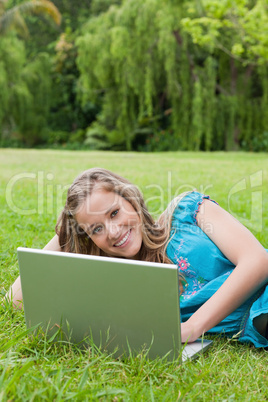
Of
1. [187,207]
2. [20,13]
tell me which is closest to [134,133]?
[20,13]

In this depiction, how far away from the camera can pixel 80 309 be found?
1.42 metres

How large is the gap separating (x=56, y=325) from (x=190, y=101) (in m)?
11.2

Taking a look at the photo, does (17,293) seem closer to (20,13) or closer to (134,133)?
(134,133)

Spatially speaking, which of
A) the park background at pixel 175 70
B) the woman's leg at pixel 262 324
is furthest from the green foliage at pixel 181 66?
the woman's leg at pixel 262 324

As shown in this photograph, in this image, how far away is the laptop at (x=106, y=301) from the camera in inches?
49.7

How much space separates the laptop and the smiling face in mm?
340

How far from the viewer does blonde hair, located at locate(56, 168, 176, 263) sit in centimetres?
176

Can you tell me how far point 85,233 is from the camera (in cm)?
A: 189

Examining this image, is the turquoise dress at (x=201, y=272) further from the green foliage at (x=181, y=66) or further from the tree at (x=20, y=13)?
the tree at (x=20, y=13)

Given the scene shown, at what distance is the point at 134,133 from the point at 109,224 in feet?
45.3

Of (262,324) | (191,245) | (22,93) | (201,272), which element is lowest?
(262,324)

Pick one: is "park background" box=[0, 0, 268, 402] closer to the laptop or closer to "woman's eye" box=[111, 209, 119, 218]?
the laptop

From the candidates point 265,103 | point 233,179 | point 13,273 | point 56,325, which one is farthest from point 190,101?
point 56,325

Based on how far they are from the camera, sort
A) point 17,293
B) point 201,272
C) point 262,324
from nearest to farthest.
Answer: point 262,324 < point 201,272 < point 17,293
